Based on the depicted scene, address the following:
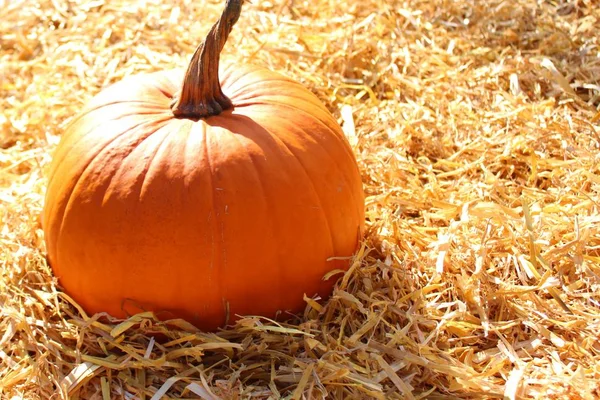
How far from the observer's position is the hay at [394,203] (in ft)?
7.79

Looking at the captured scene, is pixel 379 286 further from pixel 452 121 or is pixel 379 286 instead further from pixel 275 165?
pixel 452 121

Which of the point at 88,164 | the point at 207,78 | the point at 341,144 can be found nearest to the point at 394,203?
the point at 341,144

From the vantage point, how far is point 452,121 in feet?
12.1

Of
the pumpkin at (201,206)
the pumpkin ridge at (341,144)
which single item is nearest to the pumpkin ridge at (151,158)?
the pumpkin at (201,206)

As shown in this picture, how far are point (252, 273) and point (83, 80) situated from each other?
231cm

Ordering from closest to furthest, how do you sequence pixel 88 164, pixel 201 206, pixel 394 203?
pixel 201 206, pixel 88 164, pixel 394 203

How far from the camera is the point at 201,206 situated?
2.34 metres

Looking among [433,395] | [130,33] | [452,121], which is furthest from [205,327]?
[130,33]

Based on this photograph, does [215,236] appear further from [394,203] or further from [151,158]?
[394,203]

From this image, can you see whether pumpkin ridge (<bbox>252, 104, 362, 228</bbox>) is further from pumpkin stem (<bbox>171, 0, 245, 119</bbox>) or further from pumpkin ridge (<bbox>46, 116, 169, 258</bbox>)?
pumpkin ridge (<bbox>46, 116, 169, 258</bbox>)

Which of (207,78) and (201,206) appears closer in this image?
(201,206)

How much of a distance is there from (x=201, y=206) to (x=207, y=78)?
460mm

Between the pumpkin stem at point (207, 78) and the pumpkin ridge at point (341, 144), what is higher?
the pumpkin stem at point (207, 78)

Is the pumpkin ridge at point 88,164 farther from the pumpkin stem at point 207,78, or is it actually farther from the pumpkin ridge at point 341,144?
the pumpkin ridge at point 341,144
